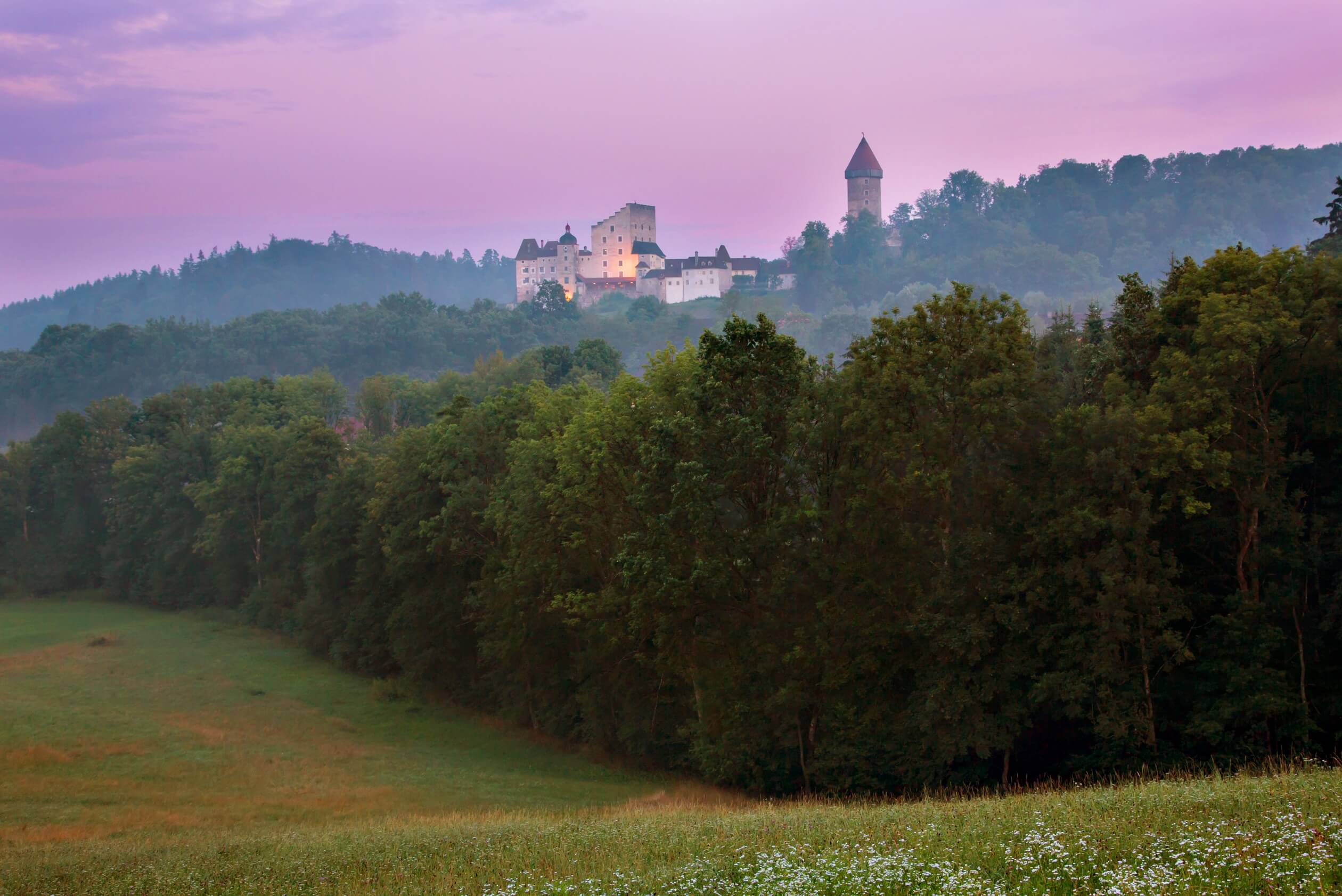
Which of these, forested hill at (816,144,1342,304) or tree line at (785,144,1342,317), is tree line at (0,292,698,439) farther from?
forested hill at (816,144,1342,304)

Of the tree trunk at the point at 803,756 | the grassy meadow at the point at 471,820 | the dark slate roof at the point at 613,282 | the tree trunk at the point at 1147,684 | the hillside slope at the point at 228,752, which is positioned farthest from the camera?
the dark slate roof at the point at 613,282

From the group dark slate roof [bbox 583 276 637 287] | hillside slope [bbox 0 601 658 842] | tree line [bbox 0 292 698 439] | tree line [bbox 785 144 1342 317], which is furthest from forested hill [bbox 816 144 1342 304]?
hillside slope [bbox 0 601 658 842]

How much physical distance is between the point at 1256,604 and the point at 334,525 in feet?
127

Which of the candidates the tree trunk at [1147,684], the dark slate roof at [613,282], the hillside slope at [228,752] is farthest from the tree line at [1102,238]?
the tree trunk at [1147,684]

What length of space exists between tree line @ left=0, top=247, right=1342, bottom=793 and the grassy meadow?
3.49 m

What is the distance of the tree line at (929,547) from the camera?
21953 millimetres

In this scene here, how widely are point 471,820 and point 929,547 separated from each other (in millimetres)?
12655

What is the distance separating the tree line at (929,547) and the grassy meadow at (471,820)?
3492 millimetres

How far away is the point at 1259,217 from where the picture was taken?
18600 cm

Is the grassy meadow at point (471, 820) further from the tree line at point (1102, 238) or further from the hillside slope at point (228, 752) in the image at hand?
the tree line at point (1102, 238)

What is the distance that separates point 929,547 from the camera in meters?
26.2

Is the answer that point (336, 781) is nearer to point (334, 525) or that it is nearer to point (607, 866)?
point (607, 866)

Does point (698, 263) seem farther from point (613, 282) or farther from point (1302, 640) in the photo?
point (1302, 640)

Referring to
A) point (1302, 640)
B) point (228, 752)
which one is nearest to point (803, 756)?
point (1302, 640)
